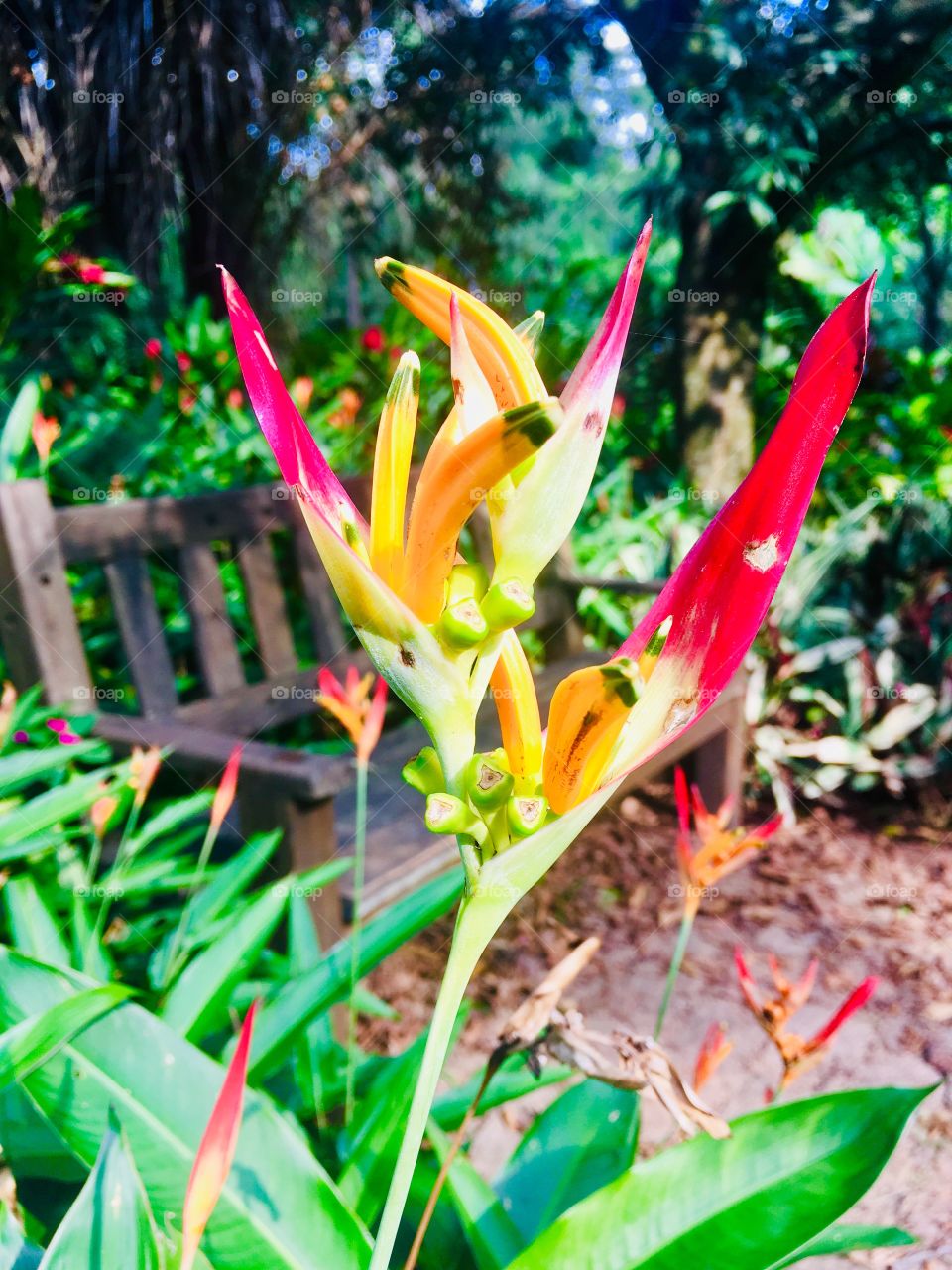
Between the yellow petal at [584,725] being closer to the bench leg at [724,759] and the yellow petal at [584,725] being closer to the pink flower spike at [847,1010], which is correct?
the pink flower spike at [847,1010]

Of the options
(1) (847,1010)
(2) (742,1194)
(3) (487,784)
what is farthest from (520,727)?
(2) (742,1194)

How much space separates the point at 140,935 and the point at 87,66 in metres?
3.48

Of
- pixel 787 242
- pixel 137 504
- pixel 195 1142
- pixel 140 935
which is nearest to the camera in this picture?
pixel 195 1142

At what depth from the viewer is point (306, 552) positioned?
2469 millimetres

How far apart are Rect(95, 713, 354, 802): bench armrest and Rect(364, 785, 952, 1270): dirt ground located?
53 centimetres

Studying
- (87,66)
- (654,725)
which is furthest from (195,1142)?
(87,66)

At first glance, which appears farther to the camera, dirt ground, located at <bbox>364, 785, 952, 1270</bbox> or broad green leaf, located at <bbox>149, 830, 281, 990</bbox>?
dirt ground, located at <bbox>364, 785, 952, 1270</bbox>

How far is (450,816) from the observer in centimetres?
36

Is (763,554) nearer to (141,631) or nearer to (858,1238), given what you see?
(858,1238)

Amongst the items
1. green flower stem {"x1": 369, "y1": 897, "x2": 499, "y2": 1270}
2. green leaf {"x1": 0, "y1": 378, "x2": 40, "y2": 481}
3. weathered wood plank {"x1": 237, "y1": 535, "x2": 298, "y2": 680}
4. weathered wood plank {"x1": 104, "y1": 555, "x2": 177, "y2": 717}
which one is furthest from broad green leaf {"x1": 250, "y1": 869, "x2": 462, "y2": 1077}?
green leaf {"x1": 0, "y1": 378, "x2": 40, "y2": 481}

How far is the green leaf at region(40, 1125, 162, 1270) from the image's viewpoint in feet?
1.63

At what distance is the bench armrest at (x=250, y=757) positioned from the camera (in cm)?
144

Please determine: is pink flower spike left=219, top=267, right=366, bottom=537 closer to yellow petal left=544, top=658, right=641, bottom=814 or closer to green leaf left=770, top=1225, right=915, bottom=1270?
yellow petal left=544, top=658, right=641, bottom=814

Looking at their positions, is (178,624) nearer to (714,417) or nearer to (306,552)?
(306,552)
